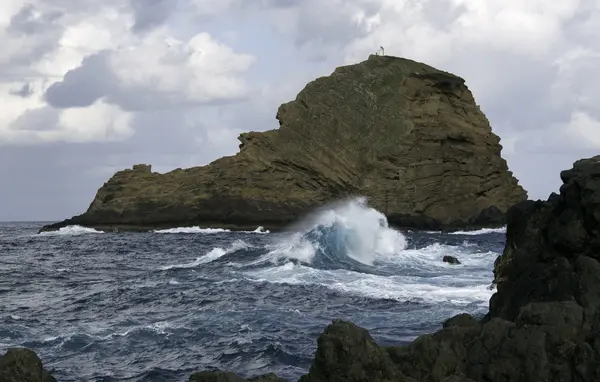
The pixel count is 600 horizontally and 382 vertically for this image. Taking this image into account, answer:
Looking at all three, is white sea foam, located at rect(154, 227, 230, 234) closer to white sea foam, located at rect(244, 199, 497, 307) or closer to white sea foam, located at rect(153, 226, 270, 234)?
white sea foam, located at rect(153, 226, 270, 234)

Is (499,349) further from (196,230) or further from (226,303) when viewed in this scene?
(196,230)

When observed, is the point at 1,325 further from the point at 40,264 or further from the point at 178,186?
the point at 178,186

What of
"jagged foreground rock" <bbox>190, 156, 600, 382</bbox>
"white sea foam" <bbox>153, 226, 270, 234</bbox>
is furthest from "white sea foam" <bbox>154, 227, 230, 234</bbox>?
"jagged foreground rock" <bbox>190, 156, 600, 382</bbox>

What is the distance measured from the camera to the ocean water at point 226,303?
59.9 feet

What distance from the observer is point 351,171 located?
88562 millimetres

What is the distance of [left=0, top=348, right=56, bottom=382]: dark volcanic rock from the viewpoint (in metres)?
10.8

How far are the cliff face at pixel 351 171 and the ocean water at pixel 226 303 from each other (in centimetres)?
3835

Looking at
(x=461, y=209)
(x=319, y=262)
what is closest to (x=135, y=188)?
(x=461, y=209)

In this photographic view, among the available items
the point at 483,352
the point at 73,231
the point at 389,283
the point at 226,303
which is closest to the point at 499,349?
the point at 483,352

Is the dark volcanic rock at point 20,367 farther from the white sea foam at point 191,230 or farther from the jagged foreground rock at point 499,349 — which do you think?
→ the white sea foam at point 191,230

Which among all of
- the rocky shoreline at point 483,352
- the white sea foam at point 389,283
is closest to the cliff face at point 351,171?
the white sea foam at point 389,283

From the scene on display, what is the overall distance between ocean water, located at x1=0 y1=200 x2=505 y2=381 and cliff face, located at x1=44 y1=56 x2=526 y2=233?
1510 inches

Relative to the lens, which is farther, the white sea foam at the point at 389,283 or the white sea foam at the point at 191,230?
the white sea foam at the point at 191,230

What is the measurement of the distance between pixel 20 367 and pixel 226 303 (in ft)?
50.0
